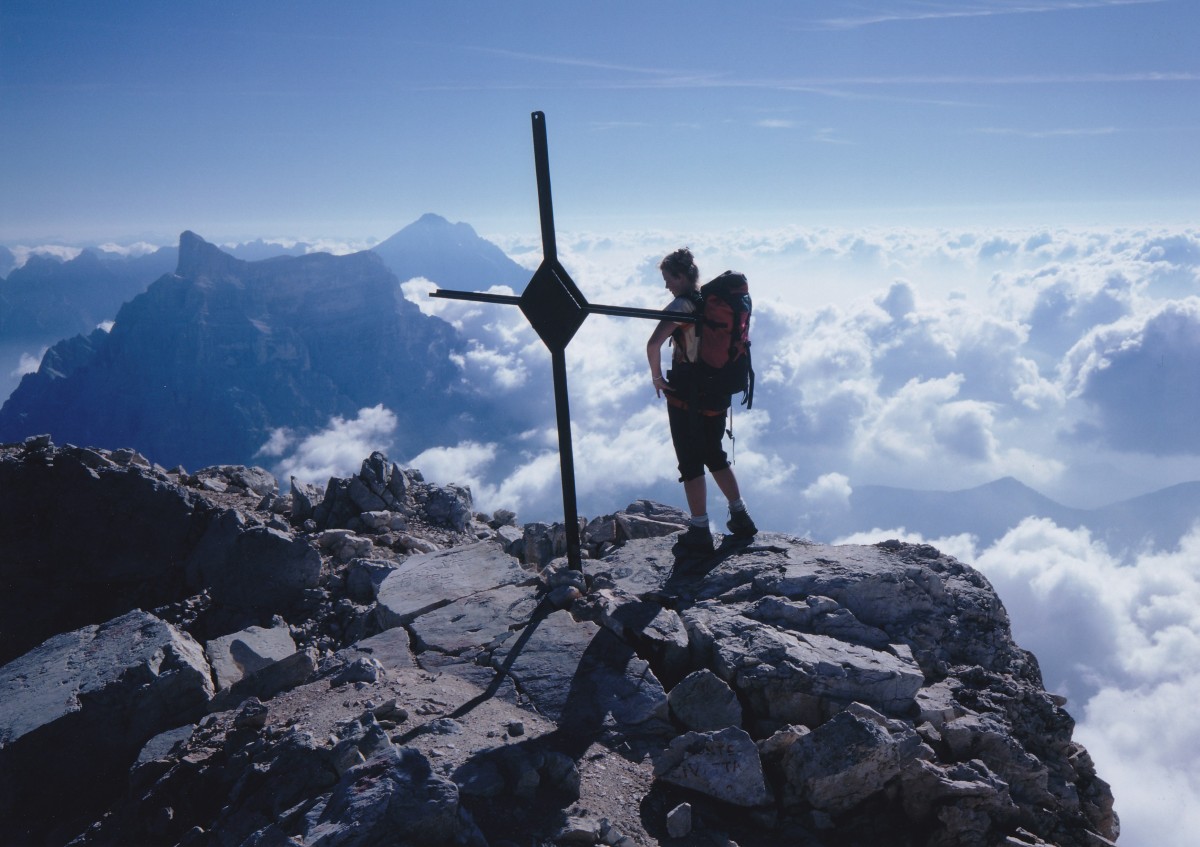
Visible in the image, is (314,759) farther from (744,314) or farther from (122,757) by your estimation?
(744,314)

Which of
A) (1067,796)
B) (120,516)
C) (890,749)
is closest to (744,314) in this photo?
(890,749)

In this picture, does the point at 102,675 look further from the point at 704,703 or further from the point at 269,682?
the point at 704,703

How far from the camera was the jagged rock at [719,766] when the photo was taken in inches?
180

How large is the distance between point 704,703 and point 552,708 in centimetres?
Answer: 125

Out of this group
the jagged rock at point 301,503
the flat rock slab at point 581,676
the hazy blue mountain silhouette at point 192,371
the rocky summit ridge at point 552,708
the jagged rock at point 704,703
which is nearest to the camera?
the rocky summit ridge at point 552,708

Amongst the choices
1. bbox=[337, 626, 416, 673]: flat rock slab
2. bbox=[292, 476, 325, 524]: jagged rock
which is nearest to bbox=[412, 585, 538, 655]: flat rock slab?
bbox=[337, 626, 416, 673]: flat rock slab

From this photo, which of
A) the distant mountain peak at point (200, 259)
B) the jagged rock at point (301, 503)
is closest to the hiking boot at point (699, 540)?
the jagged rock at point (301, 503)

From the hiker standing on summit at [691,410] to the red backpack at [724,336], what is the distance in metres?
0.07

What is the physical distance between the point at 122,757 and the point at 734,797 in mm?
5458

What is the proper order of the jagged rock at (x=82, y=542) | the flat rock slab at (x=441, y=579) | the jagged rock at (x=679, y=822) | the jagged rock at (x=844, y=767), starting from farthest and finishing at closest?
the jagged rock at (x=82, y=542) → the flat rock slab at (x=441, y=579) → the jagged rock at (x=844, y=767) → the jagged rock at (x=679, y=822)

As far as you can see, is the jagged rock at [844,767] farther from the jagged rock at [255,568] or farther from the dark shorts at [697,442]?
the jagged rock at [255,568]

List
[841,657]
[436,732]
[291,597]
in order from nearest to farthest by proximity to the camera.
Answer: [436,732], [841,657], [291,597]

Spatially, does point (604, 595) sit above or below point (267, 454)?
below

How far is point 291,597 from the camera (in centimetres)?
938
